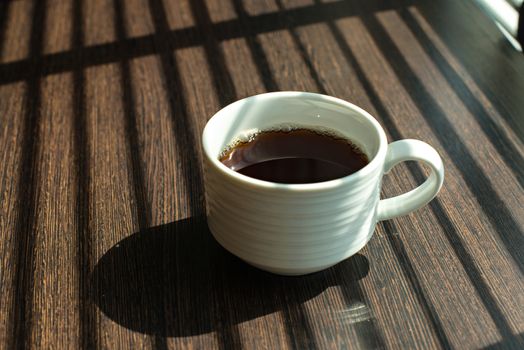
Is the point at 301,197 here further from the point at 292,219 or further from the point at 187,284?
the point at 187,284

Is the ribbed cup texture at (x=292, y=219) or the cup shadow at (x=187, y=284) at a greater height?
the ribbed cup texture at (x=292, y=219)

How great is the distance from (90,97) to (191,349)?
0.45 meters

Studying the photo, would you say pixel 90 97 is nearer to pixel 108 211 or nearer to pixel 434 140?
pixel 108 211

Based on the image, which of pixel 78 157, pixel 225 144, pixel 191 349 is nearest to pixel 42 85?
pixel 78 157

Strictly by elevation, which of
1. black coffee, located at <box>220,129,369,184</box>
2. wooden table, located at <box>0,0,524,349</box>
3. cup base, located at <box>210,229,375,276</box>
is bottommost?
wooden table, located at <box>0,0,524,349</box>

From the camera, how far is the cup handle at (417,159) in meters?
0.64

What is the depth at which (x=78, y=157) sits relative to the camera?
85 centimetres

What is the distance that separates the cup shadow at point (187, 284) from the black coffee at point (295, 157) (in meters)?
0.10

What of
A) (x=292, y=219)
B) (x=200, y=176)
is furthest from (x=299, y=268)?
A: (x=200, y=176)

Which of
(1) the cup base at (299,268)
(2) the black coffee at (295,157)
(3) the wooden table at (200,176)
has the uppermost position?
(2) the black coffee at (295,157)

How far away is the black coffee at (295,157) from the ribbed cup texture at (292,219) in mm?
45

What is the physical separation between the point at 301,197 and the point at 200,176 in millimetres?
259

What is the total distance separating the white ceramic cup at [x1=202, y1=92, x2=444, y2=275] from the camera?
0.59 meters

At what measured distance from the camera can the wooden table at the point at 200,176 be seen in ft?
2.12
